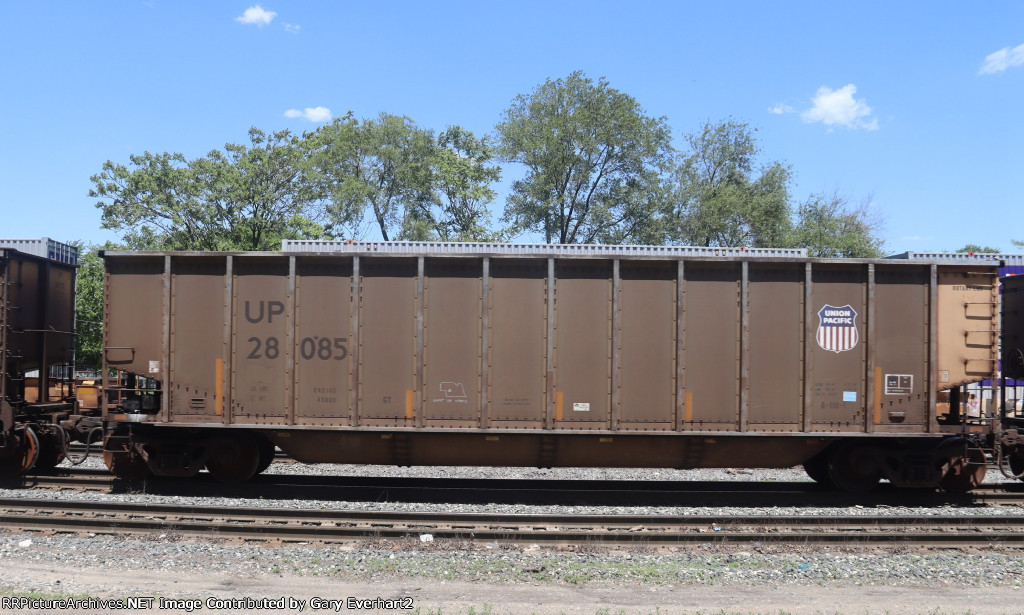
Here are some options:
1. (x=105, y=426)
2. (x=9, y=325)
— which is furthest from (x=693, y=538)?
(x=9, y=325)

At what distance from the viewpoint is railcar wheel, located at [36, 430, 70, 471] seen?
436 inches

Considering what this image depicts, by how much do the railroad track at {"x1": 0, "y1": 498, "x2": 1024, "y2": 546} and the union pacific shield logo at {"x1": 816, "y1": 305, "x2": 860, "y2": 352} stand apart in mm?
2558

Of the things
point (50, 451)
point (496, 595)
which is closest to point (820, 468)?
point (496, 595)

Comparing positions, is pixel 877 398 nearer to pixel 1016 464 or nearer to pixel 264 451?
pixel 1016 464

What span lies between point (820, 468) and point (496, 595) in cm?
705

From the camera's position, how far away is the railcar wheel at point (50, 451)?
11.1 m

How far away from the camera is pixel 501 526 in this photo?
344 inches

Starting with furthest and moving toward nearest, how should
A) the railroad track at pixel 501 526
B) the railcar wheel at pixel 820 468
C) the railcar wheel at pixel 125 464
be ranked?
the railcar wheel at pixel 820 468 < the railcar wheel at pixel 125 464 < the railroad track at pixel 501 526

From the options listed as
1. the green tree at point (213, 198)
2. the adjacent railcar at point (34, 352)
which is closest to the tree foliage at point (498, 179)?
the green tree at point (213, 198)

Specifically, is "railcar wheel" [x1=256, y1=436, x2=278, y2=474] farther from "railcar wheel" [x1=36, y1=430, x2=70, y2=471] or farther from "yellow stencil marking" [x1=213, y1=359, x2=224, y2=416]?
"railcar wheel" [x1=36, y1=430, x2=70, y2=471]

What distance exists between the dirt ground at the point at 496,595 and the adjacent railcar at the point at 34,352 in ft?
15.4

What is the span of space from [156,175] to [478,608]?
34.1 meters

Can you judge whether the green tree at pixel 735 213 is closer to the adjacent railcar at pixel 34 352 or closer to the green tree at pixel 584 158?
the green tree at pixel 584 158

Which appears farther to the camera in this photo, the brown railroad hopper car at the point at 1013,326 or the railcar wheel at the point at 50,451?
the railcar wheel at the point at 50,451
